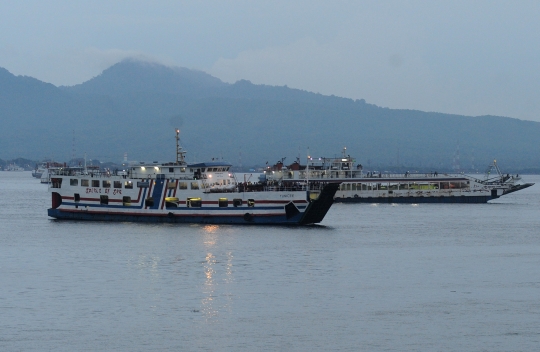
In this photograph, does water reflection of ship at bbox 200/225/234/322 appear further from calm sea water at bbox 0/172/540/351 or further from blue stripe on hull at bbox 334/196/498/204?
blue stripe on hull at bbox 334/196/498/204

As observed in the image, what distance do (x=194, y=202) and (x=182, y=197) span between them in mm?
1268

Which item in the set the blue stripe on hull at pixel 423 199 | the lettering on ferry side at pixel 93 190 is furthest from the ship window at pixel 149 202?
the blue stripe on hull at pixel 423 199

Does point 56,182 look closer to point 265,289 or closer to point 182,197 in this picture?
point 182,197

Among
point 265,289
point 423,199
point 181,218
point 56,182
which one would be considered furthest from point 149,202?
point 423,199

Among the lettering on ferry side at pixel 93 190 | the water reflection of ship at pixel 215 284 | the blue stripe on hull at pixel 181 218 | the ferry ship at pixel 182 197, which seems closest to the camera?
the water reflection of ship at pixel 215 284

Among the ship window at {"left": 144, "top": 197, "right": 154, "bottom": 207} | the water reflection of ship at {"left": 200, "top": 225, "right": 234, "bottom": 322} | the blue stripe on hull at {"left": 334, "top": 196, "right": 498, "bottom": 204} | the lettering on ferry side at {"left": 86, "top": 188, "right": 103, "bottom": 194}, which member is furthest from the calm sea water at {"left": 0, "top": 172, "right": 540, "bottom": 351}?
the blue stripe on hull at {"left": 334, "top": 196, "right": 498, "bottom": 204}

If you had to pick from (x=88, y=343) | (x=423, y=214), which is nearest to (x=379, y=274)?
(x=88, y=343)

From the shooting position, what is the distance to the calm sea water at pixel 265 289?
39375 millimetres

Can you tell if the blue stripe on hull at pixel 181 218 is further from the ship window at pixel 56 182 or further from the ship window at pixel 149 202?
the ship window at pixel 56 182

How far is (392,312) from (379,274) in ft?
42.8

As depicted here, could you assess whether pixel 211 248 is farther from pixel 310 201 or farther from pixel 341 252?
pixel 310 201

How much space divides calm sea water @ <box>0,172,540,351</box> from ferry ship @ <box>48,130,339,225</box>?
1.59m

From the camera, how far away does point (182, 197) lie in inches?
3420

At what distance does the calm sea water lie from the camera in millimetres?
39375
